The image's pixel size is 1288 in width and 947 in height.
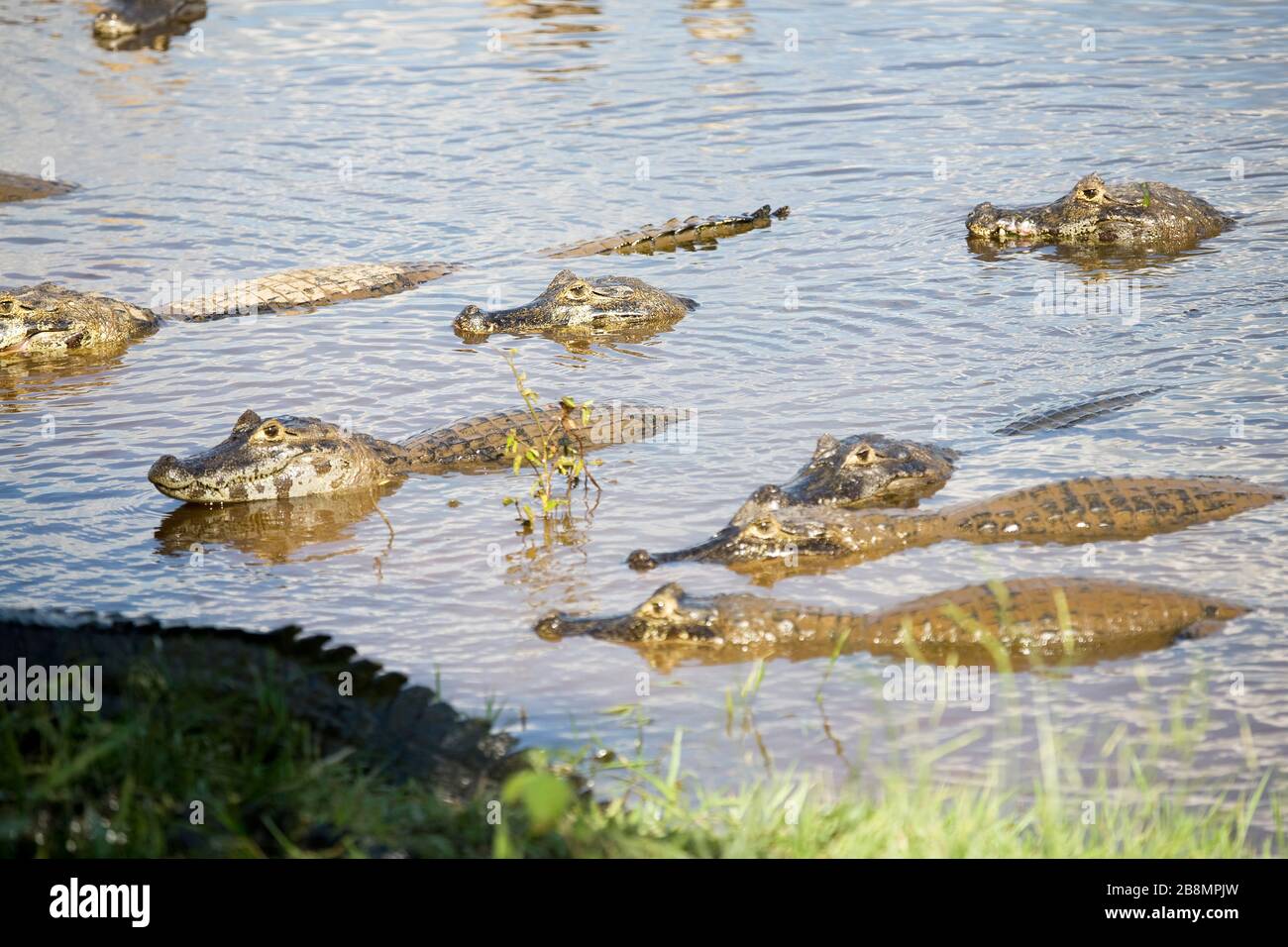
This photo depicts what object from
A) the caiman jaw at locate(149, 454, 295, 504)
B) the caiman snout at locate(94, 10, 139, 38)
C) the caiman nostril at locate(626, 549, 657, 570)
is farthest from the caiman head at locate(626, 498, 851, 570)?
the caiman snout at locate(94, 10, 139, 38)

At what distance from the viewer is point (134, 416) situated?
34.3 ft

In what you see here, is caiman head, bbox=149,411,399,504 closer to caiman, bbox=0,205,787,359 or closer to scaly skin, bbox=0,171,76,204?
caiman, bbox=0,205,787,359

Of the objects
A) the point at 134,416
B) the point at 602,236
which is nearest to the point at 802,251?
the point at 602,236

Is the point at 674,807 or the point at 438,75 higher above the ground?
the point at 438,75

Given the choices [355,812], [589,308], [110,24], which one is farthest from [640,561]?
[110,24]

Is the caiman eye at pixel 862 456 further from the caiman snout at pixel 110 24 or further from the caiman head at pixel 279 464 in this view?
the caiman snout at pixel 110 24

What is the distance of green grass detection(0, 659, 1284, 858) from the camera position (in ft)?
13.1

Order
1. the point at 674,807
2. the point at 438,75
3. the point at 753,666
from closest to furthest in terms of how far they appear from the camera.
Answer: the point at 674,807 < the point at 753,666 < the point at 438,75

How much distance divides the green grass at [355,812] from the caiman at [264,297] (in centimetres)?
801

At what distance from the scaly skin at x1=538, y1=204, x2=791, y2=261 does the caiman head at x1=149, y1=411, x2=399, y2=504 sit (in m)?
5.43

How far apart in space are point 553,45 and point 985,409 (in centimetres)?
1518

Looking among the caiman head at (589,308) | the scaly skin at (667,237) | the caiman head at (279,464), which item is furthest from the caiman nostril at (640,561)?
the scaly skin at (667,237)

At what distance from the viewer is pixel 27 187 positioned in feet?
55.0
